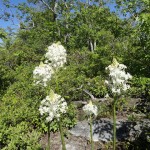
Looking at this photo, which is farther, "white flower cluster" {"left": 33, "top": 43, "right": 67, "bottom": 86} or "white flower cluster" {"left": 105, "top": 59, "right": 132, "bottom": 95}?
"white flower cluster" {"left": 33, "top": 43, "right": 67, "bottom": 86}

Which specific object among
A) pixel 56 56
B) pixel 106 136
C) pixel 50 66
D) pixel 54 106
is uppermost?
pixel 56 56

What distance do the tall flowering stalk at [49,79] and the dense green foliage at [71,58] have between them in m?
0.35

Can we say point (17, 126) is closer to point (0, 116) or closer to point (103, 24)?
point (0, 116)

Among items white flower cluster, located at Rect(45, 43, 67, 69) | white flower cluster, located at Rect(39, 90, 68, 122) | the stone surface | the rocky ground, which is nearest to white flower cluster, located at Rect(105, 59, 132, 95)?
white flower cluster, located at Rect(39, 90, 68, 122)

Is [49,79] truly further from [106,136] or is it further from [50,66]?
[106,136]

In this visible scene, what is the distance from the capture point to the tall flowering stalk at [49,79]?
4.02 m

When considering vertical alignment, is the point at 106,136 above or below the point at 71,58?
below

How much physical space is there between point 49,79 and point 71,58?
12.8 meters

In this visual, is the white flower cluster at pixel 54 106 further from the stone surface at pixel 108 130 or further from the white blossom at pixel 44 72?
the stone surface at pixel 108 130

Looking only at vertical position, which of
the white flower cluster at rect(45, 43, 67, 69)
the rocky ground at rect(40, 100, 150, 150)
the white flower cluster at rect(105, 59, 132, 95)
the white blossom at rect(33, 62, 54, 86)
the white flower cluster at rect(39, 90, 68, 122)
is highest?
the white flower cluster at rect(45, 43, 67, 69)

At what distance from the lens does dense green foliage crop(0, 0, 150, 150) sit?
809 cm

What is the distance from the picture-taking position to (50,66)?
4.64 m

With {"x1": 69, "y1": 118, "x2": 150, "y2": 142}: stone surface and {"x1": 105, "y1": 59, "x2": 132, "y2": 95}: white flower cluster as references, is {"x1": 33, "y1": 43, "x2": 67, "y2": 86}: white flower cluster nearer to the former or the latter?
{"x1": 105, "y1": 59, "x2": 132, "y2": 95}: white flower cluster

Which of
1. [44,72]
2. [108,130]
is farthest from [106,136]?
[44,72]
